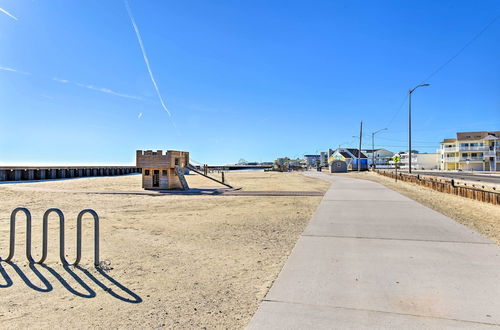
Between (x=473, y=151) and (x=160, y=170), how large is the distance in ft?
247

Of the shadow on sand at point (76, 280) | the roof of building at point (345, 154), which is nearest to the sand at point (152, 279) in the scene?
the shadow on sand at point (76, 280)

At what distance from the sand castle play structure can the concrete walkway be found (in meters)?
15.4

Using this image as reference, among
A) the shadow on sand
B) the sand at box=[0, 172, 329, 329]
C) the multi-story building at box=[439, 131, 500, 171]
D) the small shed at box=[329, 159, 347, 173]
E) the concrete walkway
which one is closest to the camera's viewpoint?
the concrete walkway

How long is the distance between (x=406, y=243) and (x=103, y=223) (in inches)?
321

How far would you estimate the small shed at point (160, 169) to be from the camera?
68.4 ft

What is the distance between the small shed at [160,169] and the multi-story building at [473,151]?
73.0m

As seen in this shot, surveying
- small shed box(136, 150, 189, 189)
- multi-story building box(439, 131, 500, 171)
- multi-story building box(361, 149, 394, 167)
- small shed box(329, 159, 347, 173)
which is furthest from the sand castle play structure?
multi-story building box(361, 149, 394, 167)

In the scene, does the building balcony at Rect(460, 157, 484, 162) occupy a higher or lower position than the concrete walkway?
higher

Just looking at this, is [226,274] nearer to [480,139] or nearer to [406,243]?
[406,243]

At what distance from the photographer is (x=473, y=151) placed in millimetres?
68438

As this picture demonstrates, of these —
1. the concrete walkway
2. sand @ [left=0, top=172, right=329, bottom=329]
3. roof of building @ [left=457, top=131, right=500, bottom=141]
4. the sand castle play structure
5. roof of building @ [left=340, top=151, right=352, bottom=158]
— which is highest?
roof of building @ [left=457, top=131, right=500, bottom=141]

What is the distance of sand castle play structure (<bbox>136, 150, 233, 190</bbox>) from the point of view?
20844 millimetres

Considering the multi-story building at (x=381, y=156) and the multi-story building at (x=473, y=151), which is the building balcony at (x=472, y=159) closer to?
the multi-story building at (x=473, y=151)

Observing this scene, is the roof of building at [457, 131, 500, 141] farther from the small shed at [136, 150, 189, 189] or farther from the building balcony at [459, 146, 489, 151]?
the small shed at [136, 150, 189, 189]
